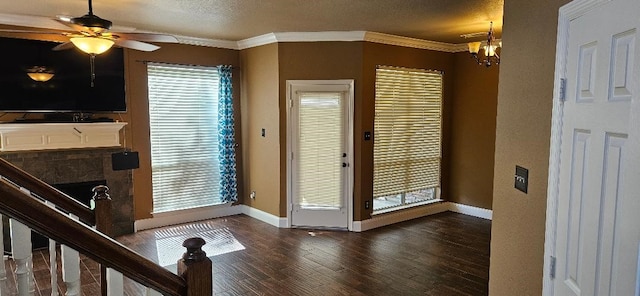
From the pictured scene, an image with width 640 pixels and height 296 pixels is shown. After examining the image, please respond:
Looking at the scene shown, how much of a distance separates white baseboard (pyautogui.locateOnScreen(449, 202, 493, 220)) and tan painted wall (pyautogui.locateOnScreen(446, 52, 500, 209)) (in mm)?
62

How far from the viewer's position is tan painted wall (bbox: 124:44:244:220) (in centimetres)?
526

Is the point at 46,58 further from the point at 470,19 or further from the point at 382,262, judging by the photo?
the point at 470,19

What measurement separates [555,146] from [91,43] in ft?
9.78

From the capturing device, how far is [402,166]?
238 inches

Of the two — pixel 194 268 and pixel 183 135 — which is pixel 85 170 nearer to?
pixel 183 135

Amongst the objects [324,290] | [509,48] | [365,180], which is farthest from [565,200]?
[365,180]

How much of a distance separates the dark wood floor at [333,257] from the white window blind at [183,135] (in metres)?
0.45

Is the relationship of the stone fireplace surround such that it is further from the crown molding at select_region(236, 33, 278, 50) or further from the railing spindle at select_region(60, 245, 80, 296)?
the railing spindle at select_region(60, 245, 80, 296)

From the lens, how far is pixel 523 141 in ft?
7.00

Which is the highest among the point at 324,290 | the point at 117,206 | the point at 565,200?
the point at 565,200

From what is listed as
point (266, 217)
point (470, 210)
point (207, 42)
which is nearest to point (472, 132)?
point (470, 210)

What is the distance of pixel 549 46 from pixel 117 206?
5.08m

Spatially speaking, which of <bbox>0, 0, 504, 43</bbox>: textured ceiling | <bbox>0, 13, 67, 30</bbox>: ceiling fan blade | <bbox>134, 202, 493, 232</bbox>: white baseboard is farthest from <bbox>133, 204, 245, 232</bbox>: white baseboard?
<bbox>0, 13, 67, 30</bbox>: ceiling fan blade

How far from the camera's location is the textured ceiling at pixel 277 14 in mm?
3834
